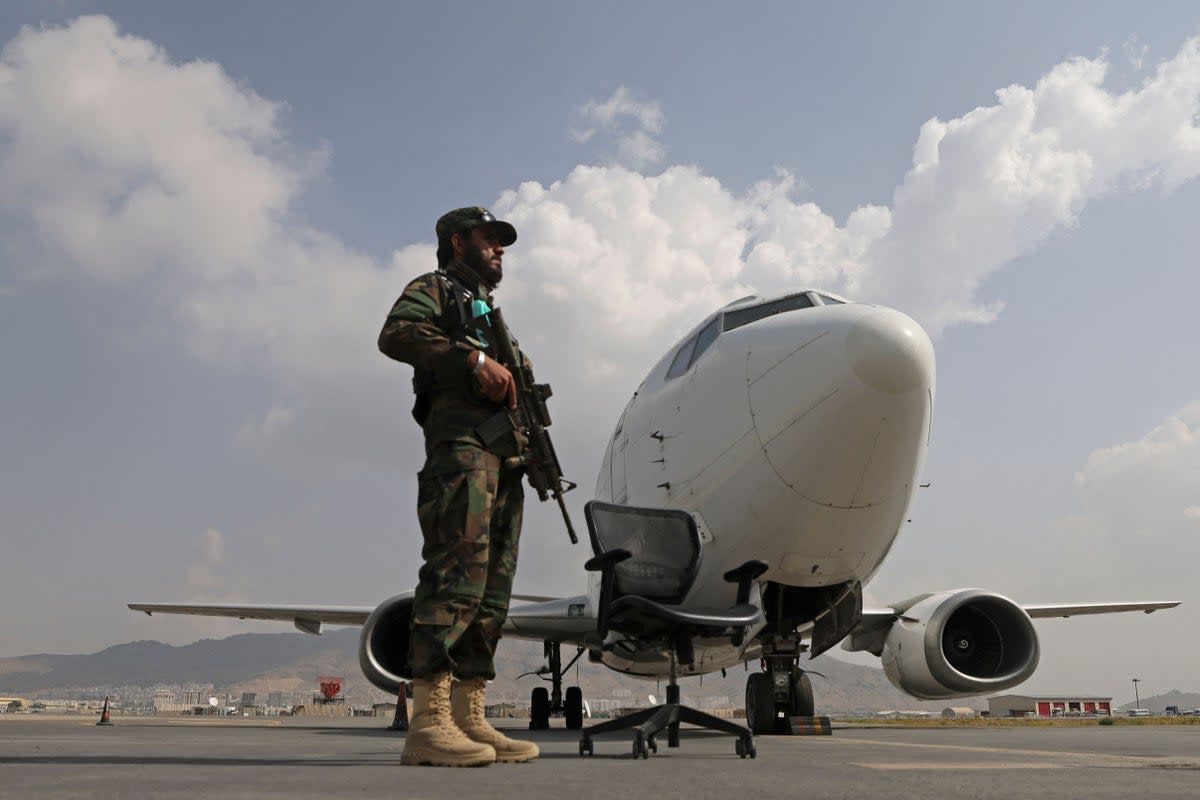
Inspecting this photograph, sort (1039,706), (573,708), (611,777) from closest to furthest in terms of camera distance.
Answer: (611,777) → (573,708) → (1039,706)

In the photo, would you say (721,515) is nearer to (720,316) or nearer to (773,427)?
(773,427)

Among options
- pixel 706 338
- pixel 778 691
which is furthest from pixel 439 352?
pixel 778 691

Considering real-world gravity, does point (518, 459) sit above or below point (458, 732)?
above

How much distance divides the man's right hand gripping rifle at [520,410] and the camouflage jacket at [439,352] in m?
0.07

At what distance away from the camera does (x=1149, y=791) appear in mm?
2604

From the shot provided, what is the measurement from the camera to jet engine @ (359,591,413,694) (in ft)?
36.4

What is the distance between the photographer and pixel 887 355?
254 inches

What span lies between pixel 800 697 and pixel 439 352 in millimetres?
6029

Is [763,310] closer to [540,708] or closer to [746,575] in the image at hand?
[746,575]

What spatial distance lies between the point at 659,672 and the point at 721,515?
5.29 metres

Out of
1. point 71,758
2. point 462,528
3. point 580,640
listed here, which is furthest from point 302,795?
point 580,640

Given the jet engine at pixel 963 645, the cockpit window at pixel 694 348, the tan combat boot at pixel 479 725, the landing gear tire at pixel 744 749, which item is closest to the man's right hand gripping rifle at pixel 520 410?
the tan combat boot at pixel 479 725

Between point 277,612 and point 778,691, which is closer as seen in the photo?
point 778,691

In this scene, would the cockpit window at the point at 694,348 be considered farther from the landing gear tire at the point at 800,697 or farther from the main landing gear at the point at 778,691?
the landing gear tire at the point at 800,697
